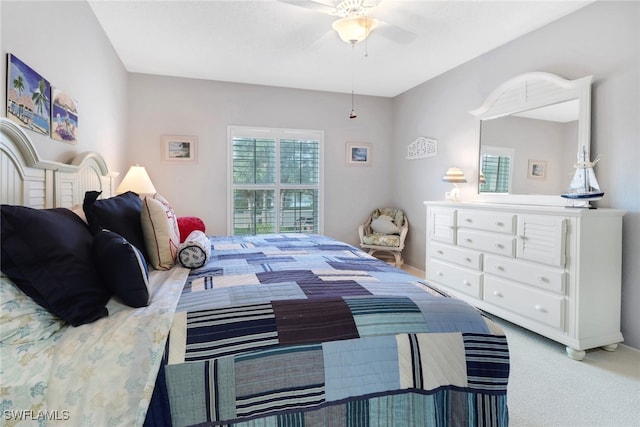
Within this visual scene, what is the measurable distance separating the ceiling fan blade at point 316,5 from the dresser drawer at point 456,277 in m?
2.47

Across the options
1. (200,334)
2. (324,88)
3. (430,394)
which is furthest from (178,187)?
(430,394)

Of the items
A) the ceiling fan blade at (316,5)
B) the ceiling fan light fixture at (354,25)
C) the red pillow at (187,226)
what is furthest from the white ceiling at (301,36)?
the red pillow at (187,226)

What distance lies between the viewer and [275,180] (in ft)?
15.3

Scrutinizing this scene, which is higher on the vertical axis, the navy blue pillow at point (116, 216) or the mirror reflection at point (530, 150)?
the mirror reflection at point (530, 150)

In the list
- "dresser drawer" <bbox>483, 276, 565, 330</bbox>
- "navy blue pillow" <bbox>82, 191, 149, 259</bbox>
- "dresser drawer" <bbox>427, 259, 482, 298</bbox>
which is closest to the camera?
"navy blue pillow" <bbox>82, 191, 149, 259</bbox>

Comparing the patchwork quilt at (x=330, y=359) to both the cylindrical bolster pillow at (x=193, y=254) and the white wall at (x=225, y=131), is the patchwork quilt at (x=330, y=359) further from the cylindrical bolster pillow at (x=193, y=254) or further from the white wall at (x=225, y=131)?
the white wall at (x=225, y=131)

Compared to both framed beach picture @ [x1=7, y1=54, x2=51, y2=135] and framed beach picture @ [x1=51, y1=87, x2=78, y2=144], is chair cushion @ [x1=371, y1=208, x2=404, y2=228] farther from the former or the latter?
framed beach picture @ [x1=7, y1=54, x2=51, y2=135]

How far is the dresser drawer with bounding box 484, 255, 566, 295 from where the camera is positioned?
235 cm

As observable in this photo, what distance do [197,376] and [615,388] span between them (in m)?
2.29

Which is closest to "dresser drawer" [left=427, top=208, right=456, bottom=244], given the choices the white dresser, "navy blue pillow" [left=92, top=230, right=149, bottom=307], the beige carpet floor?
the white dresser

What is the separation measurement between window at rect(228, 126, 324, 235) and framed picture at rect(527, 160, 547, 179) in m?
2.61

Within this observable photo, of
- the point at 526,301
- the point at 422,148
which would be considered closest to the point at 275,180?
the point at 422,148

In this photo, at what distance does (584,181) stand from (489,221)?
0.70 meters

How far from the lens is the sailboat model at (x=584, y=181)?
2.42 meters
